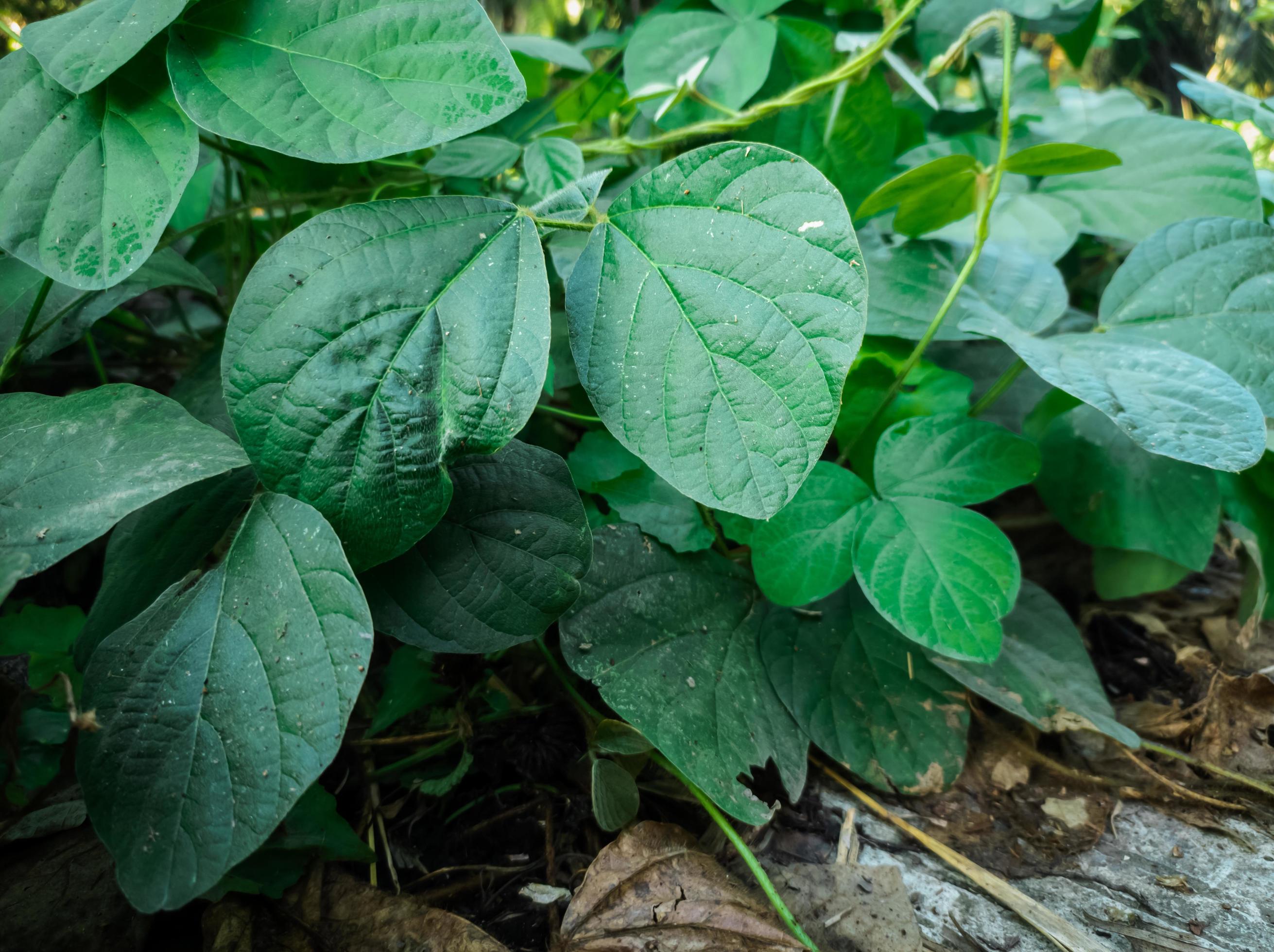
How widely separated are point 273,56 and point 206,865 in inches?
27.6

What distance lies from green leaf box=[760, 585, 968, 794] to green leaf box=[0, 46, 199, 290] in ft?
2.57

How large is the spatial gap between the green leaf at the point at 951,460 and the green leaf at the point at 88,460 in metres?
0.69

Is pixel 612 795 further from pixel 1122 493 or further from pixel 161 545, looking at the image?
→ pixel 1122 493

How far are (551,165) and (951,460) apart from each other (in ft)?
1.98

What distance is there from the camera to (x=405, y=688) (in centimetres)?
80

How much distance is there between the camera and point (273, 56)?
26.1 inches

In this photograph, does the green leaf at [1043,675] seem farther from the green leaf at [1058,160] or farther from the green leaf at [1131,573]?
the green leaf at [1058,160]

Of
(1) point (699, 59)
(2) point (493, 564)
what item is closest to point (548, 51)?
(1) point (699, 59)

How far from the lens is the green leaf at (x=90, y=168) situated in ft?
2.02

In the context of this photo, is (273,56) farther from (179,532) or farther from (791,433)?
(791,433)

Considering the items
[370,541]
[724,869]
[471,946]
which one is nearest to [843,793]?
[724,869]

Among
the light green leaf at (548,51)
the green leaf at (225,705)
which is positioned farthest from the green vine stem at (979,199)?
the green leaf at (225,705)

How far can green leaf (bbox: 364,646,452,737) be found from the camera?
797 mm

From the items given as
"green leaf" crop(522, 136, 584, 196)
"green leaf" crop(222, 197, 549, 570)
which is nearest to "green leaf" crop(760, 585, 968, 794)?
"green leaf" crop(222, 197, 549, 570)
